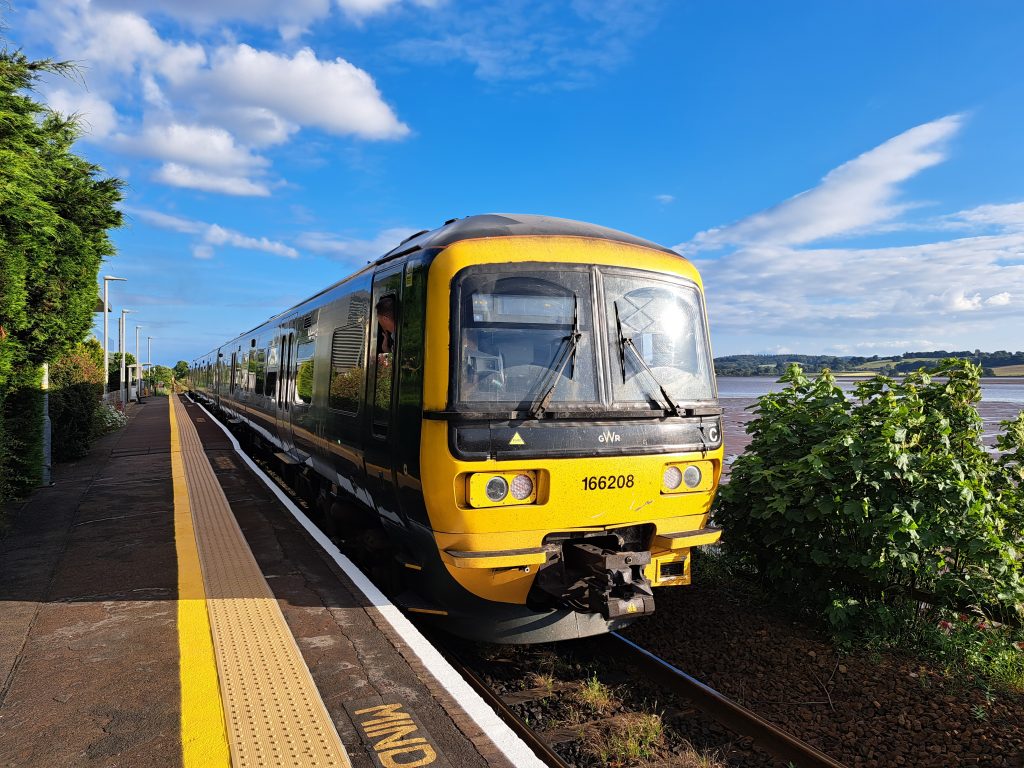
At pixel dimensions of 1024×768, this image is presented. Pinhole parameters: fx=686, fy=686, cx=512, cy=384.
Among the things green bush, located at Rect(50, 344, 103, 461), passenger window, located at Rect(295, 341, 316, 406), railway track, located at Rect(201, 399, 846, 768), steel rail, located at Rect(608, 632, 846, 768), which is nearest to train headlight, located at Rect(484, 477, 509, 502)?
railway track, located at Rect(201, 399, 846, 768)

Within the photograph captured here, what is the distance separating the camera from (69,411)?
1395 cm

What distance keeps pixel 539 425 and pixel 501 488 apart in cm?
50

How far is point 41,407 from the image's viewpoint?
35.3 ft

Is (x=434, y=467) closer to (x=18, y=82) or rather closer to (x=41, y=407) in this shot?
(x=18, y=82)

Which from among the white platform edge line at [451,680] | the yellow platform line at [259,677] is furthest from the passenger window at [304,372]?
the white platform edge line at [451,680]

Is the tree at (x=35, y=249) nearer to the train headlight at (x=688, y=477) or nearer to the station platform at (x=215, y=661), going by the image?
the station platform at (x=215, y=661)

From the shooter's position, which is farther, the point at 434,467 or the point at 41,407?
the point at 41,407

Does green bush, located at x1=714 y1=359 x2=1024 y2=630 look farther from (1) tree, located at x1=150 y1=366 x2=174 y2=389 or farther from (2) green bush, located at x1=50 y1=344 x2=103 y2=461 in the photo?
(1) tree, located at x1=150 y1=366 x2=174 y2=389

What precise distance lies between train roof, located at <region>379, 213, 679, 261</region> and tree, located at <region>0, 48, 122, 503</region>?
4.28m

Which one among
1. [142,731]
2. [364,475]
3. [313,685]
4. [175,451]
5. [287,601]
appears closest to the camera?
[142,731]

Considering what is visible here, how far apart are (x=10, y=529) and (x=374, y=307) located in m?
5.33

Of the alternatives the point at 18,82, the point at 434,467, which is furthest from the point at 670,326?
the point at 18,82

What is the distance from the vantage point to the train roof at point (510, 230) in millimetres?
5039

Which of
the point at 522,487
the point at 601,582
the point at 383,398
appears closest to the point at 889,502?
the point at 601,582
